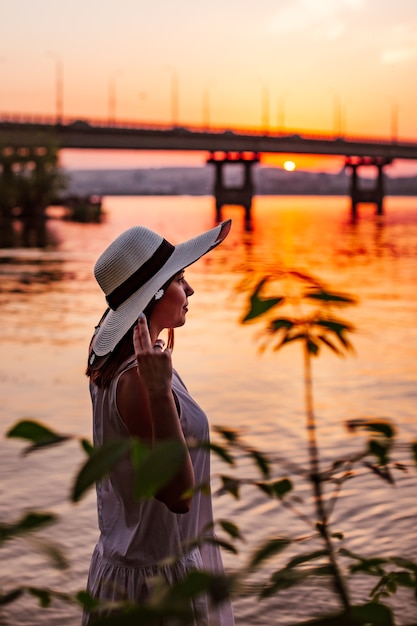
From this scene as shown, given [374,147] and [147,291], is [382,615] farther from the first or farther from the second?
A: [374,147]

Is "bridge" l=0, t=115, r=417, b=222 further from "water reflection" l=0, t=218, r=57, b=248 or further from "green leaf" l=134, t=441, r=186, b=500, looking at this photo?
"green leaf" l=134, t=441, r=186, b=500

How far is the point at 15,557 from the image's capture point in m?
7.20

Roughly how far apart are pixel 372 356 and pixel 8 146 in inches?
3316

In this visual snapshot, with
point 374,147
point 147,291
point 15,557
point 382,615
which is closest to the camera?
point 382,615

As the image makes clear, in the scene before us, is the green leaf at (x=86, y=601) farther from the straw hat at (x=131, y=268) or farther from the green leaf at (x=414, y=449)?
the straw hat at (x=131, y=268)

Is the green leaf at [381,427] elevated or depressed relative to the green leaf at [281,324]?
depressed

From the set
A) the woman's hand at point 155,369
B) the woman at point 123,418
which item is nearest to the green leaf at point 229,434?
the woman's hand at point 155,369

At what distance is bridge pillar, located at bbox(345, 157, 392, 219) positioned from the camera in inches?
5386

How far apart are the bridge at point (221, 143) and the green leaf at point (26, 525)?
94.0 metres

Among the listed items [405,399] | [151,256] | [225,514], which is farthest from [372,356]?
[151,256]

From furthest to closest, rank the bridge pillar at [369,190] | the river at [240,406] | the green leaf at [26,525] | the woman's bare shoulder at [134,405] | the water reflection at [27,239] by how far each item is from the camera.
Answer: the bridge pillar at [369,190] < the water reflection at [27,239] < the river at [240,406] < the woman's bare shoulder at [134,405] < the green leaf at [26,525]

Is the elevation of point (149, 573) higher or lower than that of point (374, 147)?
lower

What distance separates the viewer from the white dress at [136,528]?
123 inches

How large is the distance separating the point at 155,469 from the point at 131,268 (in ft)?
6.09
